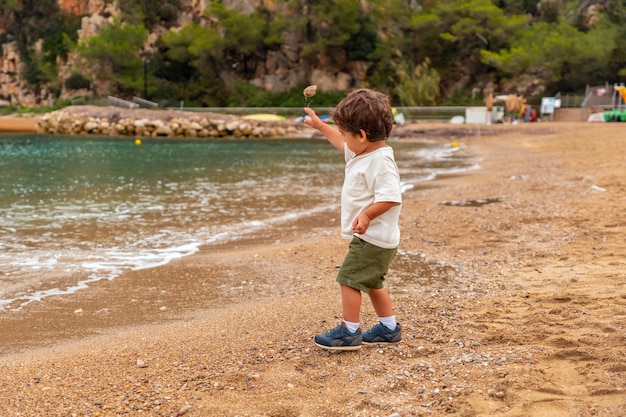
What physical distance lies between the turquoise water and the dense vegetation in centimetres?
2354

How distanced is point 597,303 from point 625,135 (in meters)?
19.2

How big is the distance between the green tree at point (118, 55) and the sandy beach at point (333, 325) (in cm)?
4722

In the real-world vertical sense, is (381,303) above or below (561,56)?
below

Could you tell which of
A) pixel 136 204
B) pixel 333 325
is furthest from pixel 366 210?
pixel 136 204

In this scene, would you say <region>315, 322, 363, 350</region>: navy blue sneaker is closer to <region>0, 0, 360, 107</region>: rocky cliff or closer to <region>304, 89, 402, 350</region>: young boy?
<region>304, 89, 402, 350</region>: young boy

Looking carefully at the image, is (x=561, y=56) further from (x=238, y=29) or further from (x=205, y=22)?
(x=205, y=22)

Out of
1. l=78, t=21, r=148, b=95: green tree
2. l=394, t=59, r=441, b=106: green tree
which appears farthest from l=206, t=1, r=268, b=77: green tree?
l=394, t=59, r=441, b=106: green tree

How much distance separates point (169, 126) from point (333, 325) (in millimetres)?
34085

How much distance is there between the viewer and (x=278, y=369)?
338cm

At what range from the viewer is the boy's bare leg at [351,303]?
3676 mm

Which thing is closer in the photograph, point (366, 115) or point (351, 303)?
point (366, 115)

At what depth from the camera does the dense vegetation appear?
43.5m

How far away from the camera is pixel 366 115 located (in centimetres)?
353

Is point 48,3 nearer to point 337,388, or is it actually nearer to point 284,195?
point 284,195
